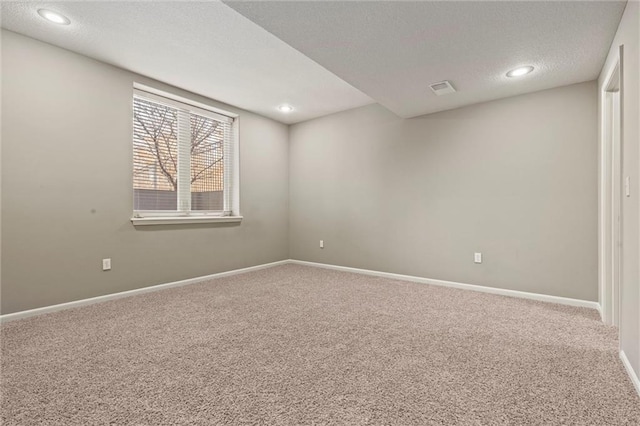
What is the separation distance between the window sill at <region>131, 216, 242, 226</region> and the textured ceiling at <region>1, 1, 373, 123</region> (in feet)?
5.15

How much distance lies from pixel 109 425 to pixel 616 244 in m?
3.43

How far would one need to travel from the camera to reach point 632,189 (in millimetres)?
1656

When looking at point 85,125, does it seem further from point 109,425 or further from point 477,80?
point 477,80

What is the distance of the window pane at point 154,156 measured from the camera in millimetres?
3475

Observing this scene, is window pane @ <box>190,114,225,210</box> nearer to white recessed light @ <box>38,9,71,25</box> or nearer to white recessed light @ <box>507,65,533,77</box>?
white recessed light @ <box>38,9,71,25</box>

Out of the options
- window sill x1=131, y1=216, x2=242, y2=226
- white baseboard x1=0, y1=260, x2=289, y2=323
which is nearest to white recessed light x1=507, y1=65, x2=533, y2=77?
window sill x1=131, y1=216, x2=242, y2=226

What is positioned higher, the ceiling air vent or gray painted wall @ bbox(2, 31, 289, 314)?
the ceiling air vent

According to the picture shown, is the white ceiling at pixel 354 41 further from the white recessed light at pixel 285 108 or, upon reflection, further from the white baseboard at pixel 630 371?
the white baseboard at pixel 630 371

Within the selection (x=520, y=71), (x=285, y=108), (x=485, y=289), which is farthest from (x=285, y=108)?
(x=485, y=289)

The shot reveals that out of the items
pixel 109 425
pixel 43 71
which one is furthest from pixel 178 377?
pixel 43 71

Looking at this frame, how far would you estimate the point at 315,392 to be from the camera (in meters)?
1.53

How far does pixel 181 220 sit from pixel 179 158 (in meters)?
0.79

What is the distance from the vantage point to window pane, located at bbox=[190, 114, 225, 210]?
4.07m

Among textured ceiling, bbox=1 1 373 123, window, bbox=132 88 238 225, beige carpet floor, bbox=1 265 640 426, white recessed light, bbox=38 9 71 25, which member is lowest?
beige carpet floor, bbox=1 265 640 426
